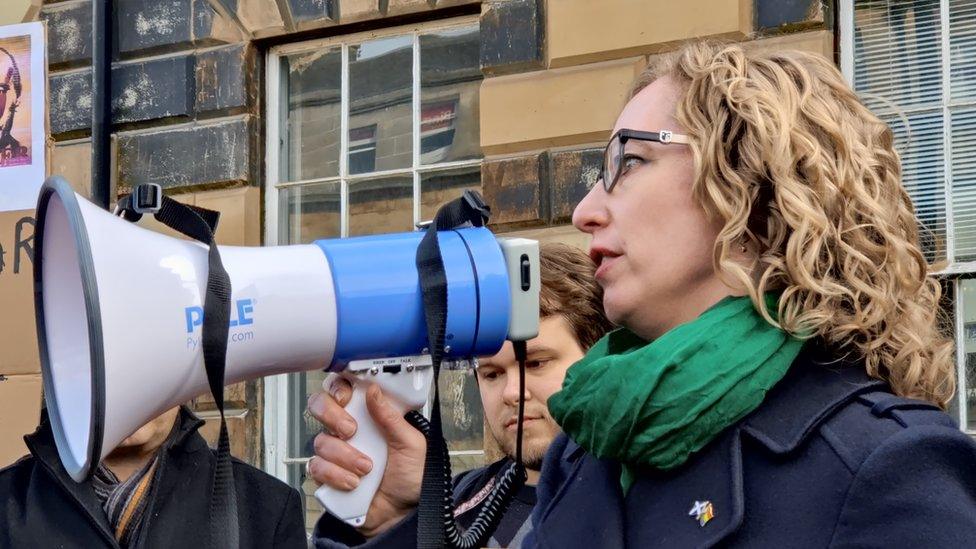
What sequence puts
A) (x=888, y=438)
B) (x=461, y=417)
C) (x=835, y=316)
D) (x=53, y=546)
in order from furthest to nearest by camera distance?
(x=461, y=417) < (x=53, y=546) < (x=835, y=316) < (x=888, y=438)

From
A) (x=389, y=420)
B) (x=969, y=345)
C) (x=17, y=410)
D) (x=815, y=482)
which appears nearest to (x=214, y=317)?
(x=389, y=420)

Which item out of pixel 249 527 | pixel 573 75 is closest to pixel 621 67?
pixel 573 75

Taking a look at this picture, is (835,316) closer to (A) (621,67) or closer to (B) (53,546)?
(B) (53,546)

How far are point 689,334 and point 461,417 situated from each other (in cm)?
375

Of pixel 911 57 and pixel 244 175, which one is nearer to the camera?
pixel 911 57

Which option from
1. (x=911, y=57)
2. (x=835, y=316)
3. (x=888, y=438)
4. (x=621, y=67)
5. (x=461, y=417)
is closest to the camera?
(x=888, y=438)

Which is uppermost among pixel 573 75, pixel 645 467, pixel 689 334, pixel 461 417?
pixel 573 75

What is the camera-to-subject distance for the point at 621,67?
4.99 metres

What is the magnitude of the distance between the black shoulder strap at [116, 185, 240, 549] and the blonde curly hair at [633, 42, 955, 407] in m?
0.65

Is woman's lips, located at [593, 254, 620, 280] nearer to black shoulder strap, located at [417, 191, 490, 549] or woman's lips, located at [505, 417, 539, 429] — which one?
black shoulder strap, located at [417, 191, 490, 549]

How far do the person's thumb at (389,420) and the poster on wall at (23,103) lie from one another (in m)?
3.83

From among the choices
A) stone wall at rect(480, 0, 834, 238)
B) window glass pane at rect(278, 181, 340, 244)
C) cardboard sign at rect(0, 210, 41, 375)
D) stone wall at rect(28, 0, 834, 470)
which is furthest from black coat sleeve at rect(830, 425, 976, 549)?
window glass pane at rect(278, 181, 340, 244)

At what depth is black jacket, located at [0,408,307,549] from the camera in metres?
2.98

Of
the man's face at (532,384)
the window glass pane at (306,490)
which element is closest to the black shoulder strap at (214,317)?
the man's face at (532,384)
